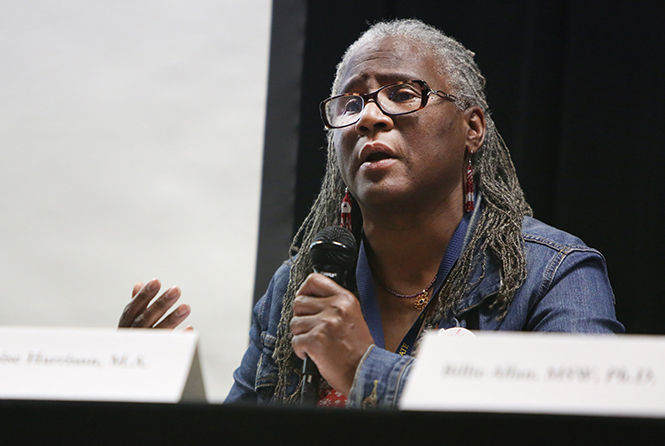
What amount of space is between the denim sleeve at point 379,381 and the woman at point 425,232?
0.34 meters

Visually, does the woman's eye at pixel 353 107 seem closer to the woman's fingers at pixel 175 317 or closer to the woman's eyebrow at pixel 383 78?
the woman's eyebrow at pixel 383 78

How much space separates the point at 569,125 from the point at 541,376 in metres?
1.50

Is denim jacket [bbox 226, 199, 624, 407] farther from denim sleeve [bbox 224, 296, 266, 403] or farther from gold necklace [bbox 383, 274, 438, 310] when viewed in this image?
gold necklace [bbox 383, 274, 438, 310]

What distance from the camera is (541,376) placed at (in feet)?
1.83

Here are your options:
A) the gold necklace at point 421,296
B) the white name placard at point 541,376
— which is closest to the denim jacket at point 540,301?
the gold necklace at point 421,296

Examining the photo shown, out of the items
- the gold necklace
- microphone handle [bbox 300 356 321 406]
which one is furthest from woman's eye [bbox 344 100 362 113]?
microphone handle [bbox 300 356 321 406]

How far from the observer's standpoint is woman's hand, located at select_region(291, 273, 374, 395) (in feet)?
3.39

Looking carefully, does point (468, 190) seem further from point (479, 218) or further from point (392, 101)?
point (392, 101)

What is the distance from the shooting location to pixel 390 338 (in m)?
1.44

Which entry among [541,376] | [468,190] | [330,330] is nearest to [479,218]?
[468,190]

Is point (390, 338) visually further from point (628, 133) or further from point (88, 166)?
point (88, 166)

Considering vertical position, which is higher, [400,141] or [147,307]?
[400,141]

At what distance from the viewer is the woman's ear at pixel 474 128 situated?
5.32 ft

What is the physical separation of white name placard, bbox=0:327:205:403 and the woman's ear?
106 centimetres
